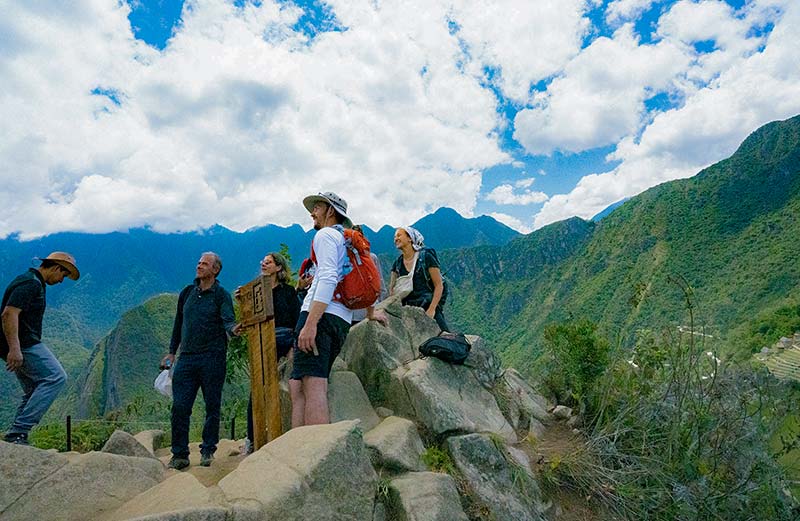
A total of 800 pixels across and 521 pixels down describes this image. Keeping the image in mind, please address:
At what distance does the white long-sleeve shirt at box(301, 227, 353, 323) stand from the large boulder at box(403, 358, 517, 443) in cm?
131

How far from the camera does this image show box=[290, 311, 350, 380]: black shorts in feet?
12.0

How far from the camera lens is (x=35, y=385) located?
4406 millimetres

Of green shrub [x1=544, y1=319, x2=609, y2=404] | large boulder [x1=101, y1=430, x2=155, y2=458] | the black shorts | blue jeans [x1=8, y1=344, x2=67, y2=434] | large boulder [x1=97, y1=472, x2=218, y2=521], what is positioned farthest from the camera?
green shrub [x1=544, y1=319, x2=609, y2=404]

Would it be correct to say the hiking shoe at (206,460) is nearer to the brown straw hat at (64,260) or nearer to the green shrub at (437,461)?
the green shrub at (437,461)

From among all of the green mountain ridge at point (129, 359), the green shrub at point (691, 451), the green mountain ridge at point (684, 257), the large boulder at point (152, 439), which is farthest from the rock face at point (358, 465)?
the green mountain ridge at point (129, 359)

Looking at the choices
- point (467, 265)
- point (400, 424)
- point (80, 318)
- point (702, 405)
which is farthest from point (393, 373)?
point (80, 318)

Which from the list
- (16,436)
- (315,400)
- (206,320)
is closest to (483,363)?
(315,400)

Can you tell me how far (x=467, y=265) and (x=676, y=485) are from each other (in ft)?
460

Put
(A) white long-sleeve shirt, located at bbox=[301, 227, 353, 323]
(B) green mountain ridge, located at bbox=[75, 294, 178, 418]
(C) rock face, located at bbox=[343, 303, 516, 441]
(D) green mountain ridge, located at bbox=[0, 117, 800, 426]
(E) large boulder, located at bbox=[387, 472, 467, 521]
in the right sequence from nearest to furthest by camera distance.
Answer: (E) large boulder, located at bbox=[387, 472, 467, 521]
(A) white long-sleeve shirt, located at bbox=[301, 227, 353, 323]
(C) rock face, located at bbox=[343, 303, 516, 441]
(D) green mountain ridge, located at bbox=[0, 117, 800, 426]
(B) green mountain ridge, located at bbox=[75, 294, 178, 418]

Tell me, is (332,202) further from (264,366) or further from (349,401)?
(349,401)

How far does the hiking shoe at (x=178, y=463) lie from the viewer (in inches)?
176

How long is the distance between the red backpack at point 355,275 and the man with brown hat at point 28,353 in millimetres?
2904

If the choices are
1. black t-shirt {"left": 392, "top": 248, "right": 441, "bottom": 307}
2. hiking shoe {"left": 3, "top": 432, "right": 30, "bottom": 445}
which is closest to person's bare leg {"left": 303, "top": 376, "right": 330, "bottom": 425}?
black t-shirt {"left": 392, "top": 248, "right": 441, "bottom": 307}

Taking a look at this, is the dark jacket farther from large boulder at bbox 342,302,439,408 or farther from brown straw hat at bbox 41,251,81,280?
large boulder at bbox 342,302,439,408
